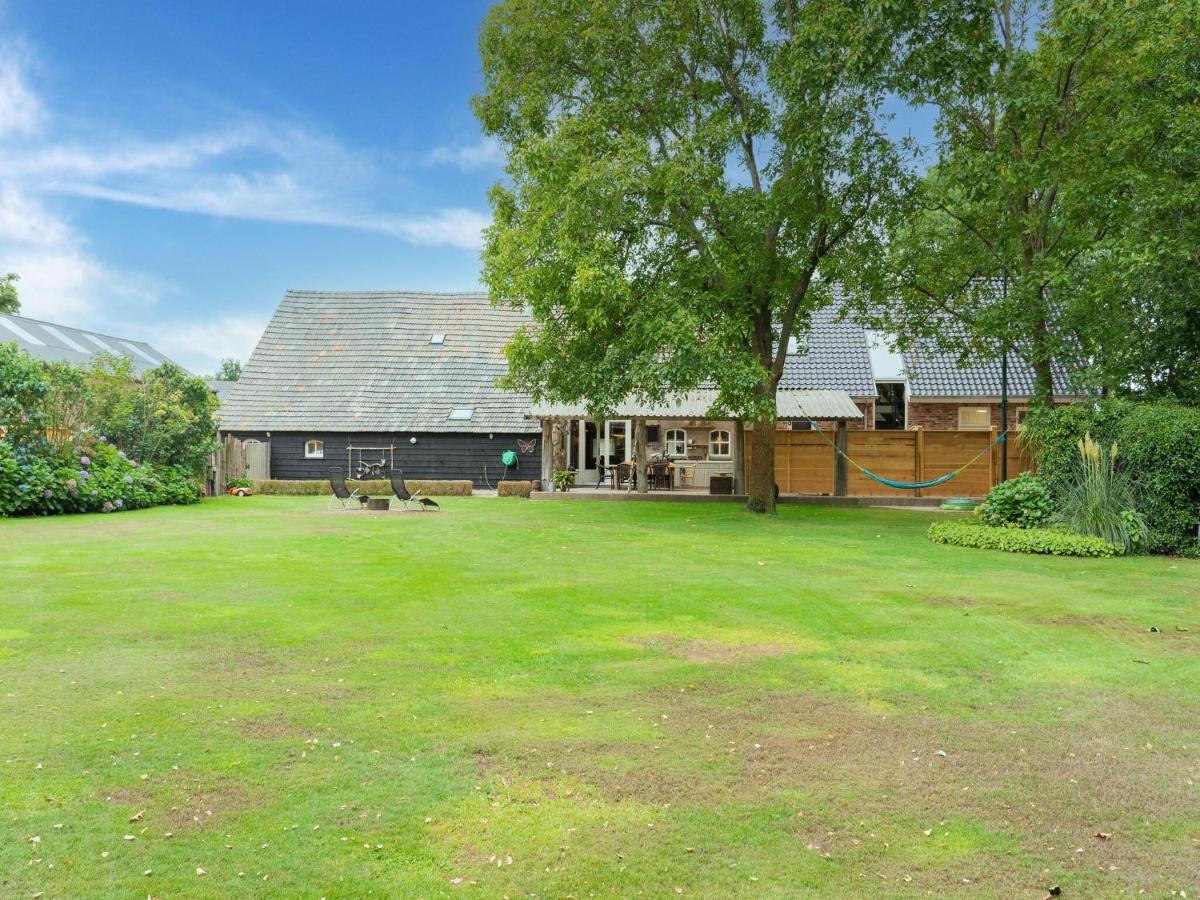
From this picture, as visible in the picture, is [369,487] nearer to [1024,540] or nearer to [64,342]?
[1024,540]

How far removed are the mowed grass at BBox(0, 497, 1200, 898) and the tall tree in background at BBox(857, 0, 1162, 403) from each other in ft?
25.0

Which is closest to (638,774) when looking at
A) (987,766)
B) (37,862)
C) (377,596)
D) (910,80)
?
(987,766)

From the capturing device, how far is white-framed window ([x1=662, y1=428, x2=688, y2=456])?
28906 millimetres

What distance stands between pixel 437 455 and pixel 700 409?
864 centimetres

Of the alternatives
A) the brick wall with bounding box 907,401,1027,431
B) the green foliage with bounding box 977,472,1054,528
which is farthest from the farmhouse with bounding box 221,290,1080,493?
the green foliage with bounding box 977,472,1054,528

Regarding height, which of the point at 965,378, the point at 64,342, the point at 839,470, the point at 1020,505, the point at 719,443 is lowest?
the point at 1020,505

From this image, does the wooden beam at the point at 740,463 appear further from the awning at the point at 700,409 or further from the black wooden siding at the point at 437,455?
the black wooden siding at the point at 437,455

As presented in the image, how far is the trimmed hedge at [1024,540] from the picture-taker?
11445mm

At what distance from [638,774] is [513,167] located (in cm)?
1411

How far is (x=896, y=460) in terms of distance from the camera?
21.1 metres

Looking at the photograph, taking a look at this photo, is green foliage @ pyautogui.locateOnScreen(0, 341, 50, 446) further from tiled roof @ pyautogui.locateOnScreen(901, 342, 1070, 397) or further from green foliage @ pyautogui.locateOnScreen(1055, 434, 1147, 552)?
tiled roof @ pyautogui.locateOnScreen(901, 342, 1070, 397)

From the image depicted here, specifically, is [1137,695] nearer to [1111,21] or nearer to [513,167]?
[1111,21]

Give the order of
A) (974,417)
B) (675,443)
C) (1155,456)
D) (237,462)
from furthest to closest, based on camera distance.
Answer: (675,443) < (974,417) < (237,462) < (1155,456)

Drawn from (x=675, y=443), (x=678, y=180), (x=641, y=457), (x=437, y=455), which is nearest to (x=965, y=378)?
(x=675, y=443)
